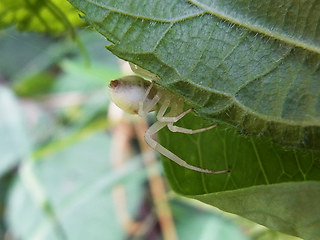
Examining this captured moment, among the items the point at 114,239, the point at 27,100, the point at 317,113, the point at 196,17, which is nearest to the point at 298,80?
the point at 317,113

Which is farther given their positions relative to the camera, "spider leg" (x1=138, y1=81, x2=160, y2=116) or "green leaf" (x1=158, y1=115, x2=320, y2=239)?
"spider leg" (x1=138, y1=81, x2=160, y2=116)

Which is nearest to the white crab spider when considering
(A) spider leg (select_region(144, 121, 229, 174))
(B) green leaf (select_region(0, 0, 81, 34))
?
(A) spider leg (select_region(144, 121, 229, 174))

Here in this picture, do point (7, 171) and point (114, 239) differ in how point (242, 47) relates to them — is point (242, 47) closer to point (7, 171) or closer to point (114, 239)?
point (114, 239)

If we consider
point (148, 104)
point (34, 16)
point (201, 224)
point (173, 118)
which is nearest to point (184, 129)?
point (173, 118)

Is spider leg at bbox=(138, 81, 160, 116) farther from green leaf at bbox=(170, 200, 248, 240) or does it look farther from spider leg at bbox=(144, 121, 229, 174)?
green leaf at bbox=(170, 200, 248, 240)

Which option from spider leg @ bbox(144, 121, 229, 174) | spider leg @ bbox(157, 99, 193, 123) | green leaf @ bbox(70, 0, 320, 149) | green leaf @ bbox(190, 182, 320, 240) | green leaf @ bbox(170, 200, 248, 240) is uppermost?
green leaf @ bbox(70, 0, 320, 149)

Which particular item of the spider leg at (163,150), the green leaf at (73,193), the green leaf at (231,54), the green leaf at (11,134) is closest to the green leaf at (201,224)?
the green leaf at (73,193)
